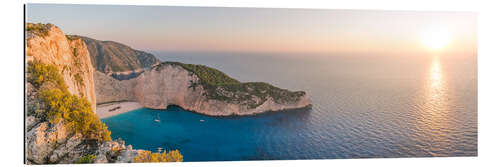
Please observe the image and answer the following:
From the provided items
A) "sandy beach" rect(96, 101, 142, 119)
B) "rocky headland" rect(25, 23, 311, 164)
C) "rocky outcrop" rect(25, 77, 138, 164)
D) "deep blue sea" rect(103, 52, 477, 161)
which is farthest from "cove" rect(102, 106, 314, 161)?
"rocky outcrop" rect(25, 77, 138, 164)

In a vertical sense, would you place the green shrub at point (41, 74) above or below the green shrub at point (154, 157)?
above

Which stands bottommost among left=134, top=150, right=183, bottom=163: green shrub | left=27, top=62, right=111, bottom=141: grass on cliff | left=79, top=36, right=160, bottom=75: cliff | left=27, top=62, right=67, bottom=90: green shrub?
left=134, top=150, right=183, bottom=163: green shrub

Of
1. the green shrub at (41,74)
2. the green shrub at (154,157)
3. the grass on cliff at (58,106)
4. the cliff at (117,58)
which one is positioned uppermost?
the cliff at (117,58)

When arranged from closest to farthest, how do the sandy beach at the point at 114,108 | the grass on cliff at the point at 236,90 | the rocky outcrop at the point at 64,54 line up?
the rocky outcrop at the point at 64,54 < the grass on cliff at the point at 236,90 < the sandy beach at the point at 114,108

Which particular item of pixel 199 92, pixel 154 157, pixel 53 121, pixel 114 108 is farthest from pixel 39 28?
pixel 199 92

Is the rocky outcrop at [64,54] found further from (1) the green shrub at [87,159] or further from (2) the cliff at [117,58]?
(1) the green shrub at [87,159]

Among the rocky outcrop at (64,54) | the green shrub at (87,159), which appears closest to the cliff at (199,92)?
the rocky outcrop at (64,54)

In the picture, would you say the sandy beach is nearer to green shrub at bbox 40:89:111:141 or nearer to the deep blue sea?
the deep blue sea
